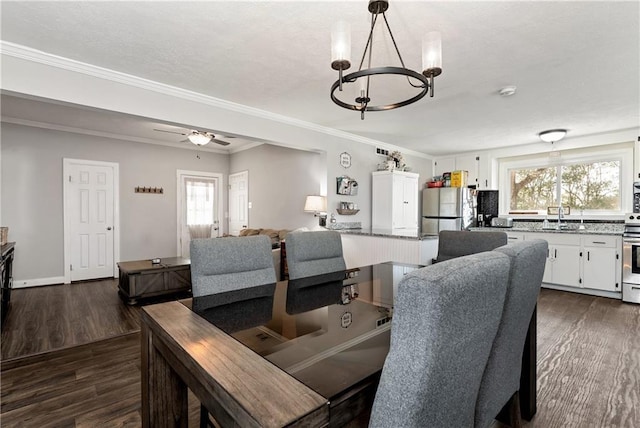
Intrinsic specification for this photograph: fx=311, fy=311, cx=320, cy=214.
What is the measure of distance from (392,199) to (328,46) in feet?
10.5

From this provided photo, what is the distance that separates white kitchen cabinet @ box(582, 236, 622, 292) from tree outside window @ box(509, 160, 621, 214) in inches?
40.0

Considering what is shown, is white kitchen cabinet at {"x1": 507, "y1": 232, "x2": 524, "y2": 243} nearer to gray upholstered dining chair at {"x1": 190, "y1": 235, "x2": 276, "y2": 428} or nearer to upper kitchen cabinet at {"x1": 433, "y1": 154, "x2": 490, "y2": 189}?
upper kitchen cabinet at {"x1": 433, "y1": 154, "x2": 490, "y2": 189}

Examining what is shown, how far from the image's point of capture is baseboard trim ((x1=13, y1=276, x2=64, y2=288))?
4609 mm

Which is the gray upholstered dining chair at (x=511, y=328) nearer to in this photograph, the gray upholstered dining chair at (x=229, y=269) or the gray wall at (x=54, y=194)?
the gray upholstered dining chair at (x=229, y=269)

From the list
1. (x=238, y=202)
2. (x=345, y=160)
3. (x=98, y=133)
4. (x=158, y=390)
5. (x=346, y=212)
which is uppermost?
(x=98, y=133)

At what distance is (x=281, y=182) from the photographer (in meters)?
5.77

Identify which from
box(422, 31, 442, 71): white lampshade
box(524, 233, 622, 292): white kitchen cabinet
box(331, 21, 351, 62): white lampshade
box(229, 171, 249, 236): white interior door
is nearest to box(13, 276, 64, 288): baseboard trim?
box(229, 171, 249, 236): white interior door

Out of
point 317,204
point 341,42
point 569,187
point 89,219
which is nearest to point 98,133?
point 89,219

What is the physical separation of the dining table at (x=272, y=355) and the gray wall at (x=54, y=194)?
4967mm

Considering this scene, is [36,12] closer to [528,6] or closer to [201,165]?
[528,6]

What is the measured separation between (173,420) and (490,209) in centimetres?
620

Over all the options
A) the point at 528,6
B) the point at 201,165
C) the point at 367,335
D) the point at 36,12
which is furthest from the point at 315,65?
the point at 201,165

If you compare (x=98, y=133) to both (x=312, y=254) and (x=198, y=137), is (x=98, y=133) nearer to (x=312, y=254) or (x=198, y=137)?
(x=198, y=137)

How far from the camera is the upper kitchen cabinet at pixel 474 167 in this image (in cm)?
603
